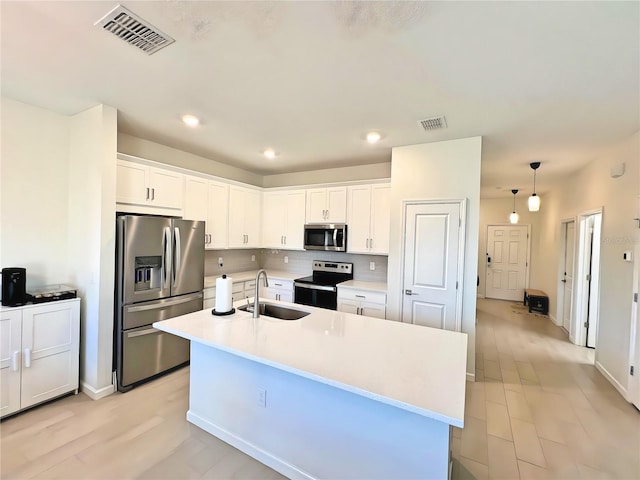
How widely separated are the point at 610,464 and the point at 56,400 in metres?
4.64

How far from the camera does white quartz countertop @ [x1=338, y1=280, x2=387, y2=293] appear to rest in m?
3.84

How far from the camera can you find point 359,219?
13.9 ft

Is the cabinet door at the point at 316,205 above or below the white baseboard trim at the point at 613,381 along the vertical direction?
above

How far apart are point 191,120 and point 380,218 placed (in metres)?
2.59

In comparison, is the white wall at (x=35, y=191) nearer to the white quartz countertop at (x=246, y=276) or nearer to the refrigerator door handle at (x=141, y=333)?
the refrigerator door handle at (x=141, y=333)

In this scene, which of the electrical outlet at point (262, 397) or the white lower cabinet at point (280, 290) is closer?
the electrical outlet at point (262, 397)

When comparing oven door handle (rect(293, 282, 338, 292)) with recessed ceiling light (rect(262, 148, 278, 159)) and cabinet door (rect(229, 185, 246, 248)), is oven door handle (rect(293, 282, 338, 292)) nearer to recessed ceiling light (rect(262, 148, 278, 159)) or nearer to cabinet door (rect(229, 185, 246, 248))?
cabinet door (rect(229, 185, 246, 248))

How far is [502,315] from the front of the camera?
6.20 meters

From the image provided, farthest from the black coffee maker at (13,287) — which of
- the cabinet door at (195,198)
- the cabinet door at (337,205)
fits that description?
the cabinet door at (337,205)

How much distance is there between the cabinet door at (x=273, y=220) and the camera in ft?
16.2

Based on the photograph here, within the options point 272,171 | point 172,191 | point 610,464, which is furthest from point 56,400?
point 610,464

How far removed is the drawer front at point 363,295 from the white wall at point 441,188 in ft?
0.39

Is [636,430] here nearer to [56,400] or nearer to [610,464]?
[610,464]

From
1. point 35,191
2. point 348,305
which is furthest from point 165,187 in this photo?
point 348,305
